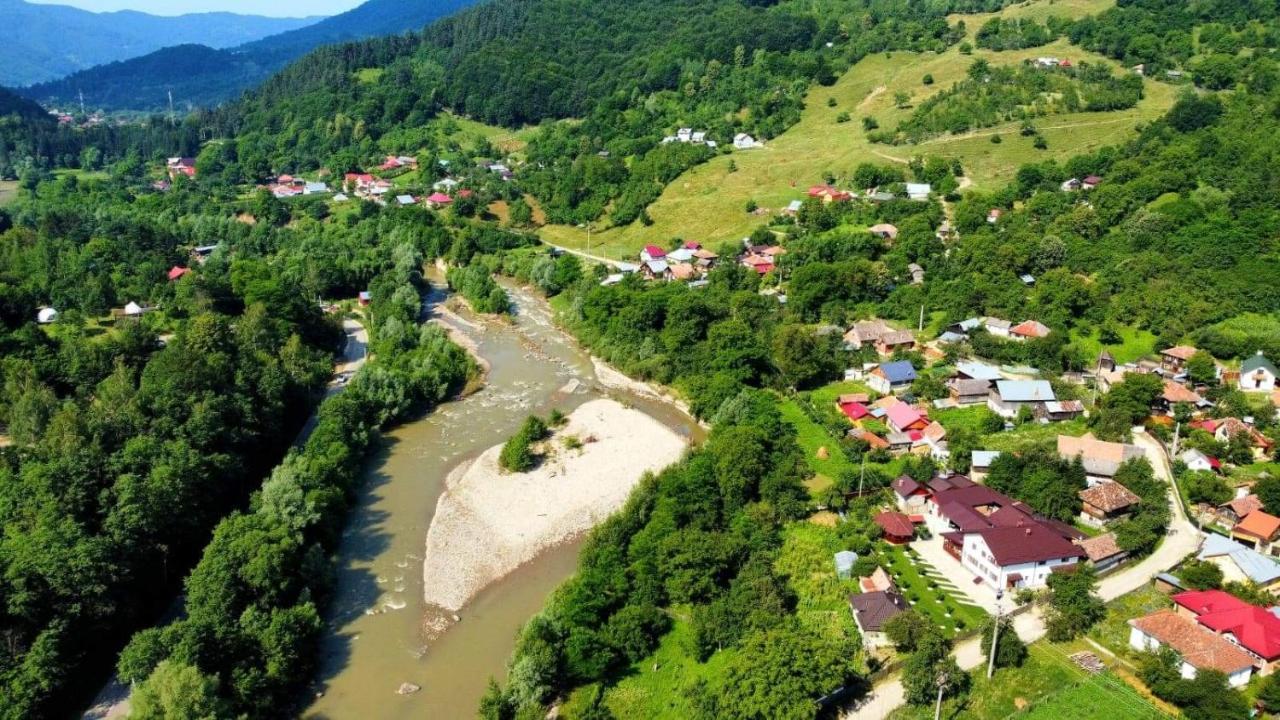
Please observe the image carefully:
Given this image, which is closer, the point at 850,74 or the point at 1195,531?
the point at 1195,531

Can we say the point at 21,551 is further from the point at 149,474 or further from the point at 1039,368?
the point at 1039,368

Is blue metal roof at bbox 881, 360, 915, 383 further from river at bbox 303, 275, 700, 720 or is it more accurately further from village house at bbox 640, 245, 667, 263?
village house at bbox 640, 245, 667, 263

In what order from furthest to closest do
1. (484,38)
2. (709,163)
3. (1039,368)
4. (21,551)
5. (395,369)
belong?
(484,38) → (709,163) → (395,369) → (1039,368) → (21,551)

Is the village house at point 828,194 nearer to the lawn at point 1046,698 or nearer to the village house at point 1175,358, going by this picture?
the village house at point 1175,358

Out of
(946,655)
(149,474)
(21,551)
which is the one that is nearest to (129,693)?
(21,551)

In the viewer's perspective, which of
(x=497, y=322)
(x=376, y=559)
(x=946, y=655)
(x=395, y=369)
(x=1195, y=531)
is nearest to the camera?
(x=946, y=655)

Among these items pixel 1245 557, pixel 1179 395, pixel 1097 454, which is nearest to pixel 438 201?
pixel 1179 395

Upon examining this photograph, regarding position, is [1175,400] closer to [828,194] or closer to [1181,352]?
[1181,352]

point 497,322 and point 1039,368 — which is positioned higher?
point 1039,368
